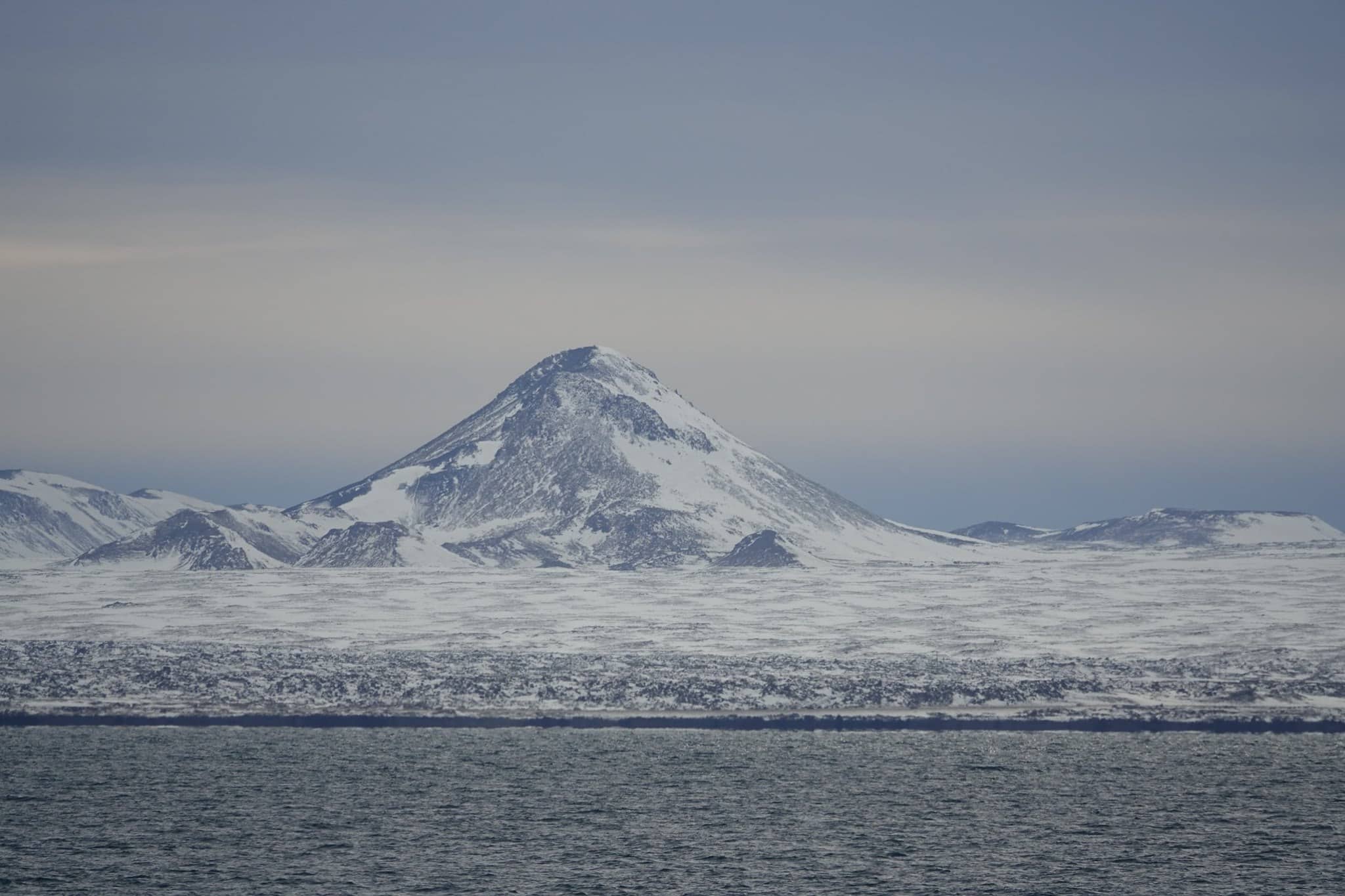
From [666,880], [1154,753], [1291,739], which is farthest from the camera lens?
[1291,739]

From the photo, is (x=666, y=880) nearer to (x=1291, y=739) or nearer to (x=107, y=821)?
(x=107, y=821)

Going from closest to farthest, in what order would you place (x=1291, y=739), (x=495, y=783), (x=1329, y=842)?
(x=1329, y=842)
(x=495, y=783)
(x=1291, y=739)

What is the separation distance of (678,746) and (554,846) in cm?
8068

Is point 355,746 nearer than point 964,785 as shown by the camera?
No

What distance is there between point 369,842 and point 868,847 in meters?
34.2

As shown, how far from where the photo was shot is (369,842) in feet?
381

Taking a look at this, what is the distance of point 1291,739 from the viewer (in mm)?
197250

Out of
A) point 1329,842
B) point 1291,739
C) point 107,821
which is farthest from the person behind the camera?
point 1291,739

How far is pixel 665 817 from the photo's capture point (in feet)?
434

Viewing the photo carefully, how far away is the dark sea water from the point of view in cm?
10175

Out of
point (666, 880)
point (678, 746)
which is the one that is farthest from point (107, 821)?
point (678, 746)

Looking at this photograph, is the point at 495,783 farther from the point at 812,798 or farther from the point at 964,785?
the point at 964,785

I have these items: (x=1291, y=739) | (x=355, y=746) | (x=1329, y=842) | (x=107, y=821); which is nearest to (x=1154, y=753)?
(x=1291, y=739)

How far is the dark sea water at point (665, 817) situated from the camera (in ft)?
334
